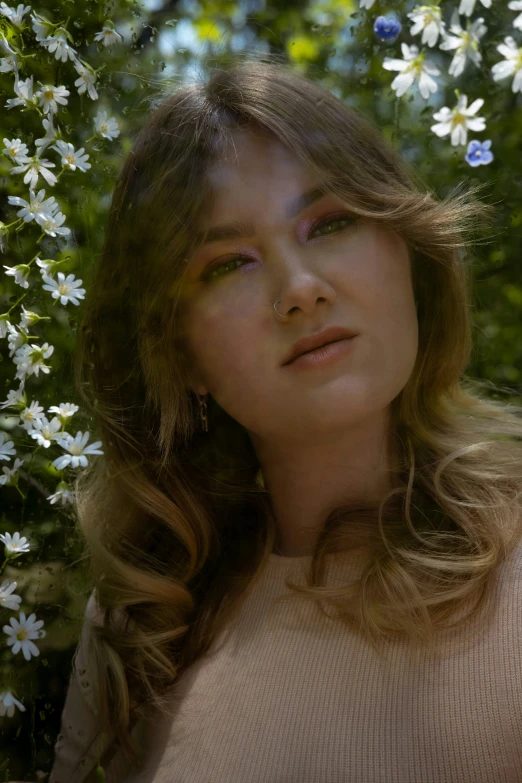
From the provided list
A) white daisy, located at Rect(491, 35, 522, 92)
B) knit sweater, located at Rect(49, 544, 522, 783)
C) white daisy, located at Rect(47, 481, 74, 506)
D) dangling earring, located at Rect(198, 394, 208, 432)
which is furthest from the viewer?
dangling earring, located at Rect(198, 394, 208, 432)

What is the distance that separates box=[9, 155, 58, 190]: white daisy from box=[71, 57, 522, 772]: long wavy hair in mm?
158

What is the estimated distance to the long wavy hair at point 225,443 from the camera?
1378 mm

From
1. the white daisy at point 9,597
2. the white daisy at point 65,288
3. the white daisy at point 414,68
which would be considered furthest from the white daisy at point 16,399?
the white daisy at point 414,68

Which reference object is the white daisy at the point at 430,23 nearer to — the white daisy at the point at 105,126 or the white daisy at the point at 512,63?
the white daisy at the point at 512,63

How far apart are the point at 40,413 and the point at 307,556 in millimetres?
526

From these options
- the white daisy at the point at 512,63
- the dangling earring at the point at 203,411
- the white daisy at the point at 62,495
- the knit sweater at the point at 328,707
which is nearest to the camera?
the knit sweater at the point at 328,707

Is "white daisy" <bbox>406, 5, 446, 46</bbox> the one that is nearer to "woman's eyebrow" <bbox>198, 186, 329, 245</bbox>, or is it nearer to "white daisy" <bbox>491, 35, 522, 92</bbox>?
"white daisy" <bbox>491, 35, 522, 92</bbox>

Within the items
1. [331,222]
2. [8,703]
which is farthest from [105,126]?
[8,703]

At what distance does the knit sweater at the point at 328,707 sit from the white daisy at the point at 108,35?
92 cm

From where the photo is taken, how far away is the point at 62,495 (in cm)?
142

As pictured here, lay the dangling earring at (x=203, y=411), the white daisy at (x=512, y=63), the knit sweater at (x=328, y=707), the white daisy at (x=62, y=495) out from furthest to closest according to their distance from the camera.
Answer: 1. the dangling earring at (x=203, y=411)
2. the white daisy at (x=62, y=495)
3. the white daisy at (x=512, y=63)
4. the knit sweater at (x=328, y=707)

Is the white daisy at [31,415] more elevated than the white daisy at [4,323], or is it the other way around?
the white daisy at [4,323]

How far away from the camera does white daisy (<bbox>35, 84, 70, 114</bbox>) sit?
4.35 ft

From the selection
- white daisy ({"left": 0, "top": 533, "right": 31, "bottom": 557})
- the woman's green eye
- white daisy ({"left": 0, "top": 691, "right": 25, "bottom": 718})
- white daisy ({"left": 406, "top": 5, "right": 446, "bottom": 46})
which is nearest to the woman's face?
the woman's green eye
